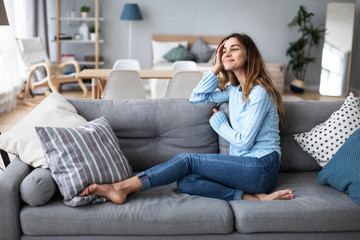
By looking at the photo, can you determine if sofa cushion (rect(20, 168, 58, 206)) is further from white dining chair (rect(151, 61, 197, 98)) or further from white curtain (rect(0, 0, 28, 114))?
white curtain (rect(0, 0, 28, 114))

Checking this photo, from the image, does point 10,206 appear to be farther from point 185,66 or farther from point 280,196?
point 185,66

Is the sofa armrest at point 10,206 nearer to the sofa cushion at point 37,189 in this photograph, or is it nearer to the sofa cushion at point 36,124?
the sofa cushion at point 37,189

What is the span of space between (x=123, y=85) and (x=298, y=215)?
2.65m

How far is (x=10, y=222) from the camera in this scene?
1.82m

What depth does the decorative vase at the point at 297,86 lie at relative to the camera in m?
7.22

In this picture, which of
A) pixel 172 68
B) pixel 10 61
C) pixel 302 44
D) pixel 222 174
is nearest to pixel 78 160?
pixel 222 174

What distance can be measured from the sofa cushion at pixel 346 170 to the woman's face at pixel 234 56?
2.27 feet

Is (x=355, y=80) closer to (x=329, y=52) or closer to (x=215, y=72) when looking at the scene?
(x=329, y=52)

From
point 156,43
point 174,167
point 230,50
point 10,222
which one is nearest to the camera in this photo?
point 10,222

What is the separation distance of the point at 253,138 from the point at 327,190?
1.50ft

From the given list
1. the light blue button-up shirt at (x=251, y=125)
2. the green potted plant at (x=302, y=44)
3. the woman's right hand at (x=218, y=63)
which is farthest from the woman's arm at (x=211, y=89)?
the green potted plant at (x=302, y=44)

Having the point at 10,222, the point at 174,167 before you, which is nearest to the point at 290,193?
the point at 174,167

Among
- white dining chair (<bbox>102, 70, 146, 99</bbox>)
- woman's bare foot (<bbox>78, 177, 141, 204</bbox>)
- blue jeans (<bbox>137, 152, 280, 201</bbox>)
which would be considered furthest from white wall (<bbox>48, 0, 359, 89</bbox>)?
woman's bare foot (<bbox>78, 177, 141, 204</bbox>)

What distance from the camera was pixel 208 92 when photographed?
246cm
